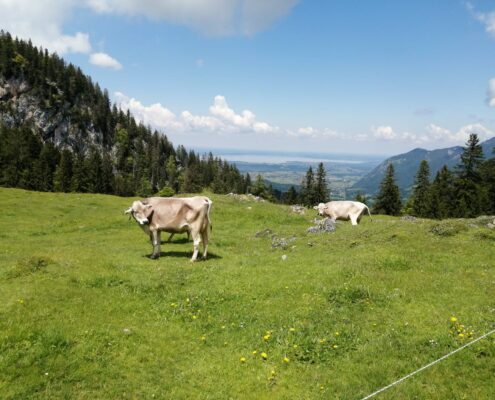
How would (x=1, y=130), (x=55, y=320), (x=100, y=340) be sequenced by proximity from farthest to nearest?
(x=1, y=130), (x=55, y=320), (x=100, y=340)

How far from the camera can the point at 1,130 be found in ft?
415

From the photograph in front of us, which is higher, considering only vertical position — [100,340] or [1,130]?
[1,130]

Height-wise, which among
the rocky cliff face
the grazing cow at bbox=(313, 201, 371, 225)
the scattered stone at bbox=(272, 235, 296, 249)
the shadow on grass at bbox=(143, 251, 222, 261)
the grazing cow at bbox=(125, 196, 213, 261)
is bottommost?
the shadow on grass at bbox=(143, 251, 222, 261)

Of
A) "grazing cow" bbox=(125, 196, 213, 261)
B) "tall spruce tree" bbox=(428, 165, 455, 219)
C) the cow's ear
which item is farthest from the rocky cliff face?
"grazing cow" bbox=(125, 196, 213, 261)

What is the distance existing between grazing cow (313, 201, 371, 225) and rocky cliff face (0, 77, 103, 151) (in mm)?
176844

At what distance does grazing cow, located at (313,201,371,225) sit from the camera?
32281mm

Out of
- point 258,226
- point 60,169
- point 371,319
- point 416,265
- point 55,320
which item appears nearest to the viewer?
point 55,320

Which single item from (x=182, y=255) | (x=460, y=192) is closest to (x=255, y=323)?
(x=182, y=255)

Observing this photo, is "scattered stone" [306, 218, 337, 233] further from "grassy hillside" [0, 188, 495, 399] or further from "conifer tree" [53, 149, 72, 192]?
"conifer tree" [53, 149, 72, 192]

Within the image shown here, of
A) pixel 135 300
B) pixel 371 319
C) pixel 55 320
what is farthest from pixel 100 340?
pixel 371 319

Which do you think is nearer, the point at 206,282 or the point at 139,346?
the point at 139,346

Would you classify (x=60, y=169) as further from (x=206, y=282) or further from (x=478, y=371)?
(x=478, y=371)

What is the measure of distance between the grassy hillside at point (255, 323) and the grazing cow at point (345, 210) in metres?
10.9

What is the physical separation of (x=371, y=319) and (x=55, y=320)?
9.79 m
